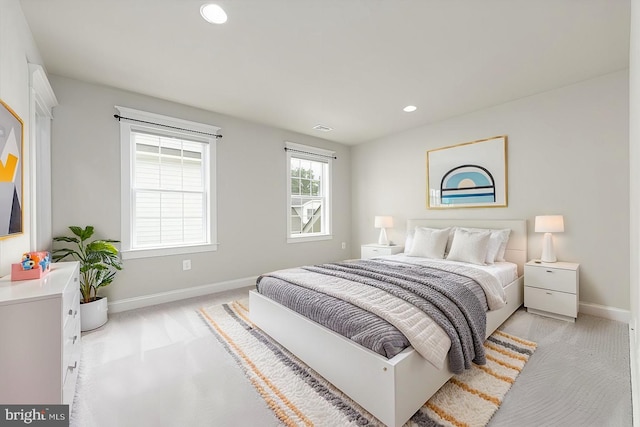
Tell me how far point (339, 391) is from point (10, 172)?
8.15ft

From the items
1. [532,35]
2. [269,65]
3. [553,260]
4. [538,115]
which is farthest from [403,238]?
[269,65]

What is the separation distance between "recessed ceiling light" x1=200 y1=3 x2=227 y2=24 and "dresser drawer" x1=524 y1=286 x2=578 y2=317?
3.88m

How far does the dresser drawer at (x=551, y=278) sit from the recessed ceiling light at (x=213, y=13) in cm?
377

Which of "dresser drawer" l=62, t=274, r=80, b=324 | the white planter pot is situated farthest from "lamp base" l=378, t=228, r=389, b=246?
"dresser drawer" l=62, t=274, r=80, b=324

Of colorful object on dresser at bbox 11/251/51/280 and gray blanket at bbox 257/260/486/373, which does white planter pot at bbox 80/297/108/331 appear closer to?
colorful object on dresser at bbox 11/251/51/280

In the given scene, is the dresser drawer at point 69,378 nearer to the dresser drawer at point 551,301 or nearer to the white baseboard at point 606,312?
the dresser drawer at point 551,301

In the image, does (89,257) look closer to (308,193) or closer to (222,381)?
(222,381)

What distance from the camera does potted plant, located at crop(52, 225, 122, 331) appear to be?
2564mm

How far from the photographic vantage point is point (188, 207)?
3.59 meters

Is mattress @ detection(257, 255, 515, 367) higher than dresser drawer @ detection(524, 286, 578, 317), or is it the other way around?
mattress @ detection(257, 255, 515, 367)

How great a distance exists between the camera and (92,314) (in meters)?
2.56

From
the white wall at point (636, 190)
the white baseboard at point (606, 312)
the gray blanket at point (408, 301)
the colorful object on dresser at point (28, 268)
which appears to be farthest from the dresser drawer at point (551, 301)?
the colorful object on dresser at point (28, 268)

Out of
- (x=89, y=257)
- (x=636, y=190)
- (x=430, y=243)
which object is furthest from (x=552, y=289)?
(x=89, y=257)

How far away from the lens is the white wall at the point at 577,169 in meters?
2.69
